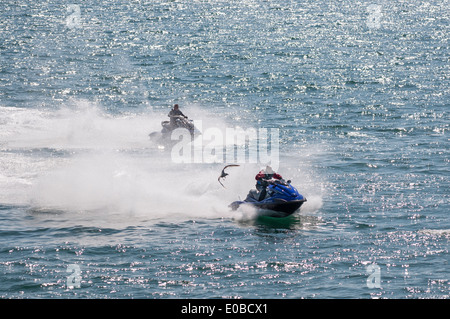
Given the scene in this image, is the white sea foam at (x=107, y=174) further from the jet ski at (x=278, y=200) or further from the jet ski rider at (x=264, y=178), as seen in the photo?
the jet ski rider at (x=264, y=178)

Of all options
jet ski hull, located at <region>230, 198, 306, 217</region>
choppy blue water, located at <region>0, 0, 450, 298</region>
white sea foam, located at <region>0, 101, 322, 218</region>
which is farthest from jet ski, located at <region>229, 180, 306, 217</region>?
white sea foam, located at <region>0, 101, 322, 218</region>

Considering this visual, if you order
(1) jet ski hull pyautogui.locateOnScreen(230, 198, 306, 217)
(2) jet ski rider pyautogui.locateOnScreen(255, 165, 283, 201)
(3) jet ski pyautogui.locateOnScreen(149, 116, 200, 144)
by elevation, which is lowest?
(1) jet ski hull pyautogui.locateOnScreen(230, 198, 306, 217)

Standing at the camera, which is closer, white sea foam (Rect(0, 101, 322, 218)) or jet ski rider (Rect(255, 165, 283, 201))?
jet ski rider (Rect(255, 165, 283, 201))

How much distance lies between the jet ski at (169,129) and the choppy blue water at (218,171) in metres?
0.92

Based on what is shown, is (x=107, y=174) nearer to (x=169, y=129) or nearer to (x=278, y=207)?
(x=169, y=129)

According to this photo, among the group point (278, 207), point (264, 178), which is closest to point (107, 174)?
point (264, 178)

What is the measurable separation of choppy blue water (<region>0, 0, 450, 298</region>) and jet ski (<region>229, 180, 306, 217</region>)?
0.61 metres

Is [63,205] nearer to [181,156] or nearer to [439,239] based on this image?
[181,156]

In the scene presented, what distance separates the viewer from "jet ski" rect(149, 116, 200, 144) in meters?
52.6

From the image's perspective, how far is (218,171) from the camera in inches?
1816

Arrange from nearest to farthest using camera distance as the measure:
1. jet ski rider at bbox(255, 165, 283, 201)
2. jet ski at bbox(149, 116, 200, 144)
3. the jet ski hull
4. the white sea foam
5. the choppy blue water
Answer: the choppy blue water, the jet ski hull, jet ski rider at bbox(255, 165, 283, 201), the white sea foam, jet ski at bbox(149, 116, 200, 144)

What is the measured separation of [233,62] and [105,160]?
44175 millimetres

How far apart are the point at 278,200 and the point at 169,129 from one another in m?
17.9

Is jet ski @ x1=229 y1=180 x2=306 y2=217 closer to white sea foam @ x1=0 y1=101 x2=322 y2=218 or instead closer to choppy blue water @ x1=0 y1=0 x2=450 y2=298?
choppy blue water @ x1=0 y1=0 x2=450 y2=298
